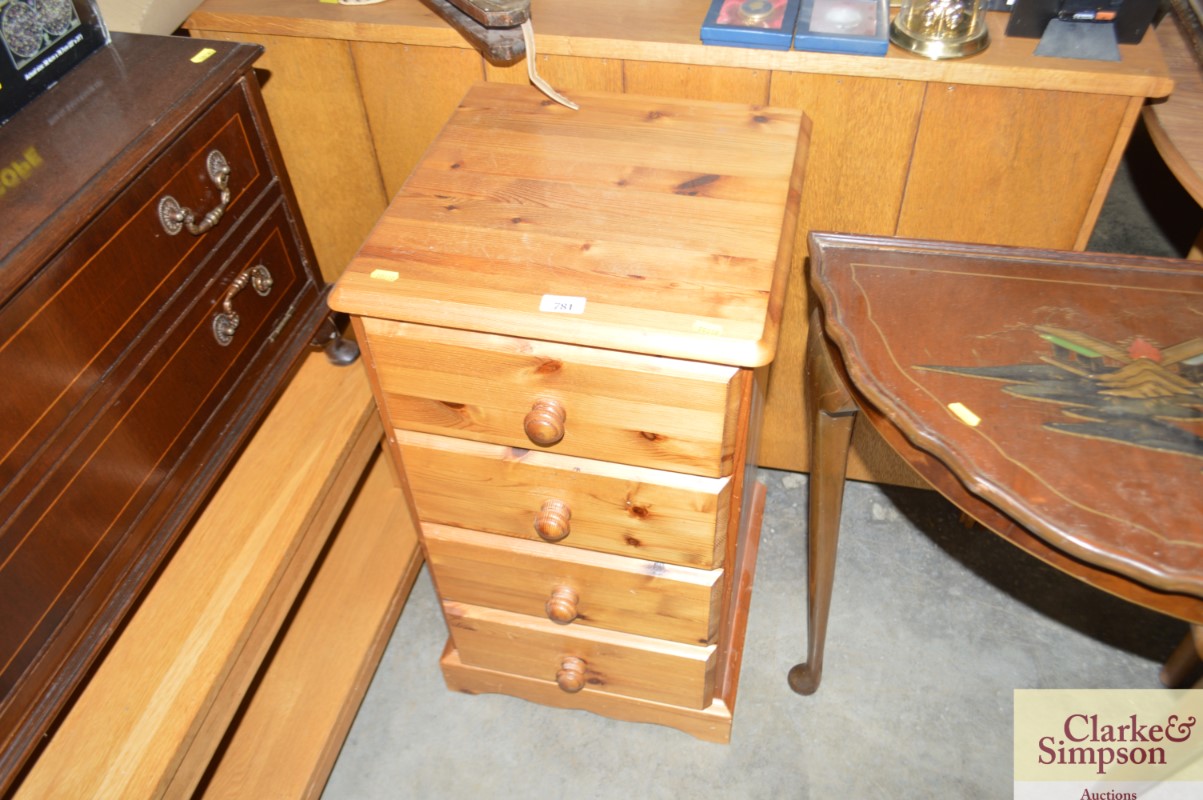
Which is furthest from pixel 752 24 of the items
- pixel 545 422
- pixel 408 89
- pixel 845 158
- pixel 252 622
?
pixel 252 622

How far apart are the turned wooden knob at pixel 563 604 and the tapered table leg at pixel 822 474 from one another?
340mm

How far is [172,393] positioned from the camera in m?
1.13

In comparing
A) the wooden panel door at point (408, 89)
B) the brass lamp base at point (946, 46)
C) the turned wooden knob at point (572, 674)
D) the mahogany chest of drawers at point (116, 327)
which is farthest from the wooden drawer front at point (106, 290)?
the brass lamp base at point (946, 46)

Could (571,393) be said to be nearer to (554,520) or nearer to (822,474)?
(554,520)

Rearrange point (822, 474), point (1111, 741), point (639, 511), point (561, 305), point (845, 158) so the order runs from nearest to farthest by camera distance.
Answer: point (561, 305) < point (639, 511) < point (822, 474) < point (845, 158) < point (1111, 741)

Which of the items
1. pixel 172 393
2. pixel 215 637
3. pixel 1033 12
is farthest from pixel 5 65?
pixel 1033 12

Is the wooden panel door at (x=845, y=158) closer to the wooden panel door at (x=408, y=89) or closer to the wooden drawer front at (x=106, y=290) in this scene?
the wooden panel door at (x=408, y=89)

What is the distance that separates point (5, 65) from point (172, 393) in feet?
1.27

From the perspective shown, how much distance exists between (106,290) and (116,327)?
43 mm

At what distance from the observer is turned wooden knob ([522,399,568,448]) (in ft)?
3.22

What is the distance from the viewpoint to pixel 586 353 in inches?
37.2

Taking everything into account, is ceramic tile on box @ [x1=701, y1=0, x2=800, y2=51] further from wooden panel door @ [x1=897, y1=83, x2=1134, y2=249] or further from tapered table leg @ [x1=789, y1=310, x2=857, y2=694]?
tapered table leg @ [x1=789, y1=310, x2=857, y2=694]

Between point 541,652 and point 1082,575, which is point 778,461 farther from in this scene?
point 1082,575

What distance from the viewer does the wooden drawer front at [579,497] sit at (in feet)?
3.43
